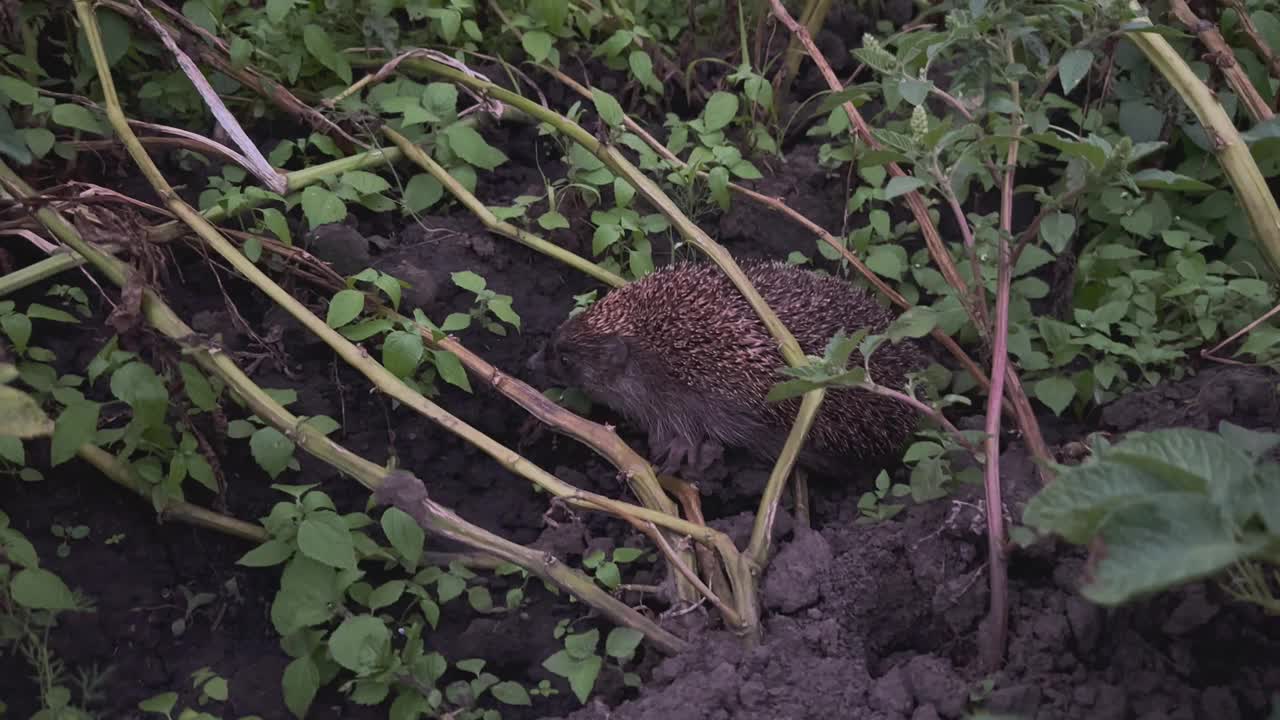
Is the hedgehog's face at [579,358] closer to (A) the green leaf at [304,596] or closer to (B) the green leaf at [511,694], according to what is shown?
(A) the green leaf at [304,596]

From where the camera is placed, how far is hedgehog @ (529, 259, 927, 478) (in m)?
4.26

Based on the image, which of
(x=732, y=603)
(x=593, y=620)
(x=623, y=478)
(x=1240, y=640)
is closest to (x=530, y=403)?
(x=623, y=478)

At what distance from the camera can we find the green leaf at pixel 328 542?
334 centimetres

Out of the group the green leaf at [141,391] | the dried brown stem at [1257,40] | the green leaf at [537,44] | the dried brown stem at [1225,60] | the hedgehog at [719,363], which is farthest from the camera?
the green leaf at [537,44]

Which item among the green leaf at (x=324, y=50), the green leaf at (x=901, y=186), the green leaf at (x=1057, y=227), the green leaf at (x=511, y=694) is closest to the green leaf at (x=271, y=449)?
the green leaf at (x=511, y=694)

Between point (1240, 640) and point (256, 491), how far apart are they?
3063 millimetres

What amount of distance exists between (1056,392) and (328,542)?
2.59m

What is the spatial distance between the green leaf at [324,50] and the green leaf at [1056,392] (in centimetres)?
312

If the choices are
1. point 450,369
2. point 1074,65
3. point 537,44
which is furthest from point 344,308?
point 1074,65

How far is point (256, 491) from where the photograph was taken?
12.6 feet

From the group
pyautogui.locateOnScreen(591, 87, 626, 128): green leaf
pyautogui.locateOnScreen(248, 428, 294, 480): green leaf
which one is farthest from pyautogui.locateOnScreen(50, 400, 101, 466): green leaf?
pyautogui.locateOnScreen(591, 87, 626, 128): green leaf

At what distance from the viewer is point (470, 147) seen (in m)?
4.57

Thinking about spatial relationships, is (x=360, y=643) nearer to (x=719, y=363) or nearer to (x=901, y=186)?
(x=719, y=363)

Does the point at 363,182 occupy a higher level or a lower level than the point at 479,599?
higher
